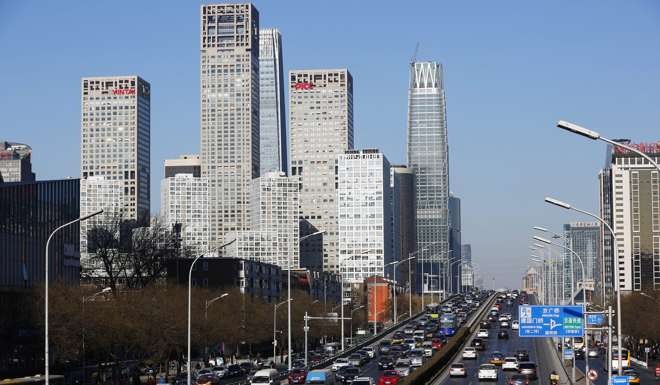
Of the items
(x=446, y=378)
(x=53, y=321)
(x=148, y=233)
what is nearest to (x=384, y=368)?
(x=446, y=378)

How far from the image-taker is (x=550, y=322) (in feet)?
217

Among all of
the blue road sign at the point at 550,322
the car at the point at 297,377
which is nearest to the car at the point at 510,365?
the car at the point at 297,377

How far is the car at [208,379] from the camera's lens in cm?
8275

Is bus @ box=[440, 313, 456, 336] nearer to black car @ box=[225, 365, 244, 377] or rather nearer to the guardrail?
the guardrail

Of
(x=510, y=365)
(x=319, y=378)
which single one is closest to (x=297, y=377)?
(x=319, y=378)

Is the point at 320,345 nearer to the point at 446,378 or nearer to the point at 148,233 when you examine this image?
the point at 148,233

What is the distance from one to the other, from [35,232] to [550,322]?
227 feet

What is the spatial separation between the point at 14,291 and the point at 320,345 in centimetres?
6630

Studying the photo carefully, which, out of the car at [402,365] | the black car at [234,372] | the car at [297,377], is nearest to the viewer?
the car at [297,377]

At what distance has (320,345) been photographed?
165m

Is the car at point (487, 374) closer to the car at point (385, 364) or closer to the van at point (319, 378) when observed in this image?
the van at point (319, 378)

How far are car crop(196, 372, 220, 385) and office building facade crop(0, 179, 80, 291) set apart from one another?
24658 millimetres

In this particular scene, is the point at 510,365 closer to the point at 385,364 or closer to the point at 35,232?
the point at 385,364

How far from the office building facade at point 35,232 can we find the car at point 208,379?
2466cm
